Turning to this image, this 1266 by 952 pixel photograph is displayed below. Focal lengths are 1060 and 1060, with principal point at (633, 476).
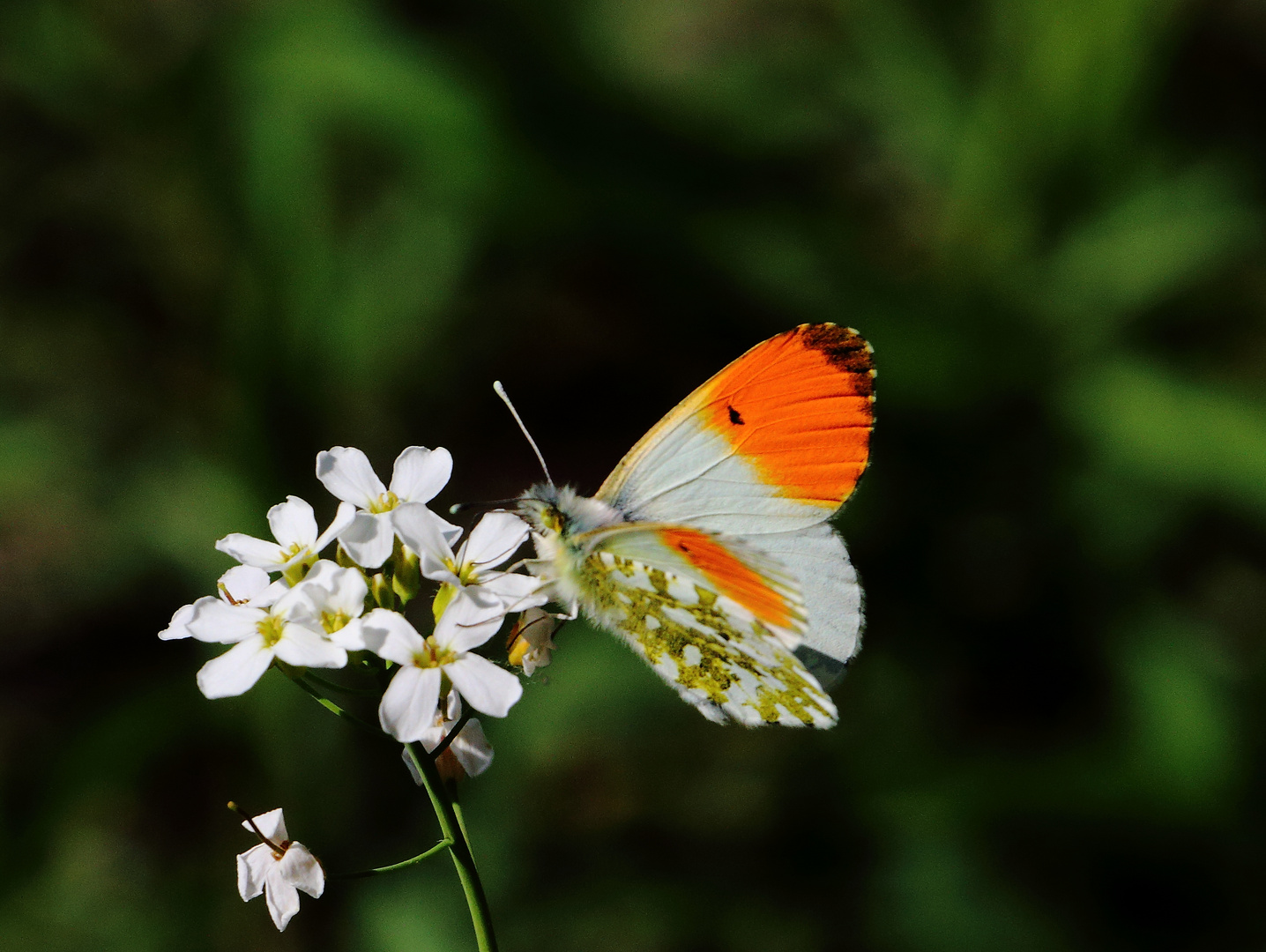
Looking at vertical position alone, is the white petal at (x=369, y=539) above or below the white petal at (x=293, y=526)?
above

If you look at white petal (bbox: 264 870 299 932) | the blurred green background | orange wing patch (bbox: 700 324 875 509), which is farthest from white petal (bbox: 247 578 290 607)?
the blurred green background

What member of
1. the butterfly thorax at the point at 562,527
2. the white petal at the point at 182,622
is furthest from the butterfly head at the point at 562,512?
the white petal at the point at 182,622

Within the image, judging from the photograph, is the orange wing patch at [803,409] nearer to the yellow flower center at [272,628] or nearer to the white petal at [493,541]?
the white petal at [493,541]

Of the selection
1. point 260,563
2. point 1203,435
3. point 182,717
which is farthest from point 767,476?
point 182,717

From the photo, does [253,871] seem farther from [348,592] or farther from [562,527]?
[562,527]

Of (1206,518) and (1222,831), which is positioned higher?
(1206,518)

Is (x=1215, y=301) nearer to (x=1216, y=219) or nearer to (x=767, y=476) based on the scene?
(x=1216, y=219)

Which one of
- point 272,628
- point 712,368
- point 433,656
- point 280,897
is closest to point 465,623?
point 433,656
